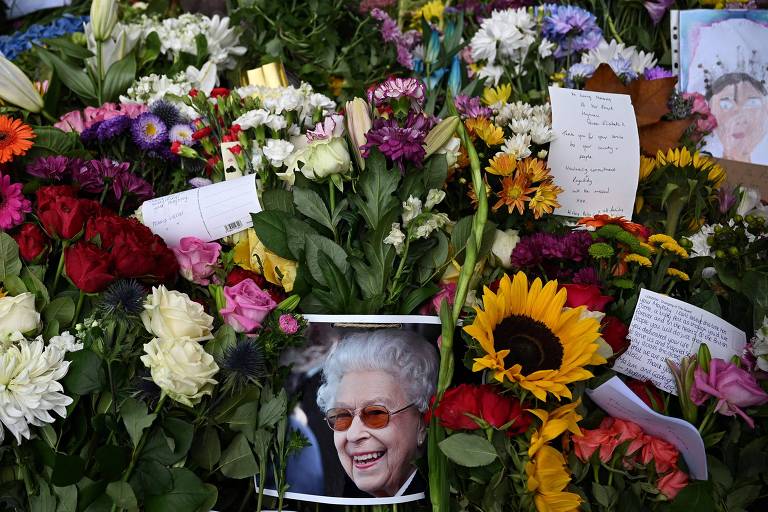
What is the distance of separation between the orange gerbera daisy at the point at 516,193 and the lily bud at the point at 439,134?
112mm

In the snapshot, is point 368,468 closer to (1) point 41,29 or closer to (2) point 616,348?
(2) point 616,348

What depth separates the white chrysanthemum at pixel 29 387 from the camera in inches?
27.9

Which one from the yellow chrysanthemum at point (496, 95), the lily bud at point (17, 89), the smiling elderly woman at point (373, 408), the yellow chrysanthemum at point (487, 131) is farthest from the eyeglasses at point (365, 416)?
the lily bud at point (17, 89)

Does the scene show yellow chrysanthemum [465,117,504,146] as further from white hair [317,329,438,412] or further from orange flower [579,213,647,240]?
white hair [317,329,438,412]

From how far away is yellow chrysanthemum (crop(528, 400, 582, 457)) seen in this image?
28.3 inches

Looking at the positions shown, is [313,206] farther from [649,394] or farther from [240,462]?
[649,394]

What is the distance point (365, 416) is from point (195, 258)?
319 mm

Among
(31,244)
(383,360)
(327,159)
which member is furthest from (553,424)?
(31,244)

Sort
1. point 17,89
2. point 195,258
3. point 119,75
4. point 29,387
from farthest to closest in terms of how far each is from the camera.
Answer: point 119,75 < point 17,89 < point 195,258 < point 29,387

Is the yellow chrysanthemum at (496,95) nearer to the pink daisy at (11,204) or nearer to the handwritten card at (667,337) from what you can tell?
the handwritten card at (667,337)

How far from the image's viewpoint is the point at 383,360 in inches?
30.8

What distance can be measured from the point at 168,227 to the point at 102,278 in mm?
199

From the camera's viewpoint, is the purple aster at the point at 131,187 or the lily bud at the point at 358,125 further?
the purple aster at the point at 131,187

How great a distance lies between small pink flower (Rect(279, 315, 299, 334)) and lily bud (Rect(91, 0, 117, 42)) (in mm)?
811
